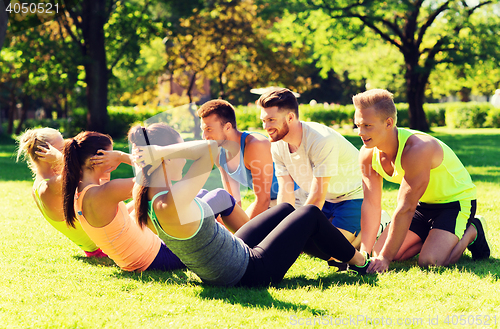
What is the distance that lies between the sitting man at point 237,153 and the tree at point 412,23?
1788cm

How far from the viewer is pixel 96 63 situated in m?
19.8

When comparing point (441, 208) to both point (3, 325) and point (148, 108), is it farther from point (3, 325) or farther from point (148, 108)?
point (148, 108)

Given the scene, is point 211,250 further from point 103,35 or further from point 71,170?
point 103,35

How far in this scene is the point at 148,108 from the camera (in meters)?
30.6

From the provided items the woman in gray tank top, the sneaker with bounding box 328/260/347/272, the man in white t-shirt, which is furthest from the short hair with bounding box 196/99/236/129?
the sneaker with bounding box 328/260/347/272

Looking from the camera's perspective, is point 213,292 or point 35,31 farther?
point 35,31

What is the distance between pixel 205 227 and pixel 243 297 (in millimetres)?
692

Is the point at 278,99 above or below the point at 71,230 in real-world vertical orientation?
above

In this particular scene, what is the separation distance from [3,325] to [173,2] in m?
19.0

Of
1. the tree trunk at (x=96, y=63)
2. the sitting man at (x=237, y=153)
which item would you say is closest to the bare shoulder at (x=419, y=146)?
the sitting man at (x=237, y=153)

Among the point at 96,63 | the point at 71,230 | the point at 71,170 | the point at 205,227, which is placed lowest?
the point at 71,230

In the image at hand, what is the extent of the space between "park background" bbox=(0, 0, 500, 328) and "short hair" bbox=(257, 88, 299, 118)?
27.9 inches

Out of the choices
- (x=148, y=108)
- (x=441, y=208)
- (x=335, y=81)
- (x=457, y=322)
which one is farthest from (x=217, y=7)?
(x=335, y=81)

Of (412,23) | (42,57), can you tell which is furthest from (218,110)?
(412,23)
